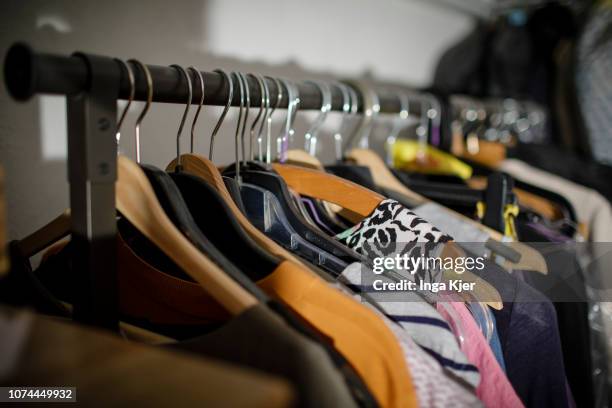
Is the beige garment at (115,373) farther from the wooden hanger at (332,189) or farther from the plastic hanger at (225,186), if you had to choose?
the wooden hanger at (332,189)

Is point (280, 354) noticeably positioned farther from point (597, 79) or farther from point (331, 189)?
point (597, 79)

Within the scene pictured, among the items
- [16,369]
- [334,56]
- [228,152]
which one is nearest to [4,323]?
[16,369]

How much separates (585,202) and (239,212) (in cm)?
65

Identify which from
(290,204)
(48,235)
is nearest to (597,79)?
(290,204)

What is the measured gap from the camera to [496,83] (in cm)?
125

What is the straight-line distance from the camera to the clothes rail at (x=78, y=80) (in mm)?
347

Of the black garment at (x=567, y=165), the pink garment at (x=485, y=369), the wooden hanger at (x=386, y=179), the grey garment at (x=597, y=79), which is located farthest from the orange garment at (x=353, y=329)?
the grey garment at (x=597, y=79)

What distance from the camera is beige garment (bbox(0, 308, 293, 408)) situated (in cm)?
22

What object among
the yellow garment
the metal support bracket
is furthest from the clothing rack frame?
the yellow garment

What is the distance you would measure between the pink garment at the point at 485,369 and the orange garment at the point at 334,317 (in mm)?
113

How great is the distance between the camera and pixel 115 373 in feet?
0.77

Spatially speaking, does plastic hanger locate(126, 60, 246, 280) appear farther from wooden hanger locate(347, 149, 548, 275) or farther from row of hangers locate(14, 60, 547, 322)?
wooden hanger locate(347, 149, 548, 275)

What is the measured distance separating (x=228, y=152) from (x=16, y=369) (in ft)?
2.29

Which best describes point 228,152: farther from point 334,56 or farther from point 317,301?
point 317,301
